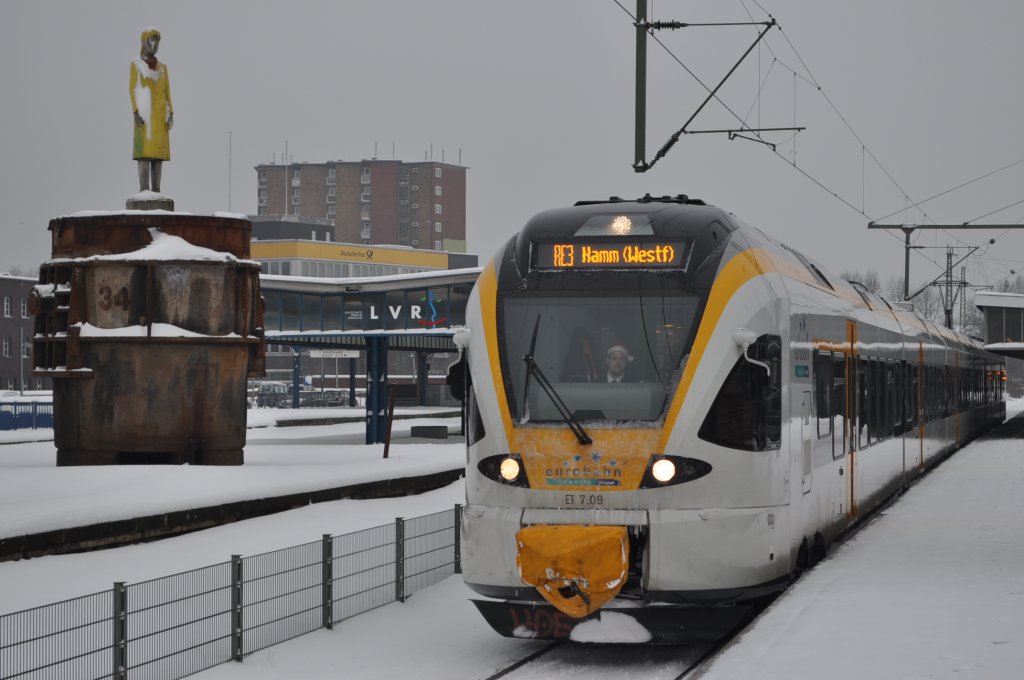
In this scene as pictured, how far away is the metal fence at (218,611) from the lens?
9.88 meters

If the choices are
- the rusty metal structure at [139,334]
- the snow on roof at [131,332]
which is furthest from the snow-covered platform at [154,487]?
the snow on roof at [131,332]

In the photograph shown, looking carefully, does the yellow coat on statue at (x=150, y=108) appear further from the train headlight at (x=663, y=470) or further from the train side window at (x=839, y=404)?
the train headlight at (x=663, y=470)

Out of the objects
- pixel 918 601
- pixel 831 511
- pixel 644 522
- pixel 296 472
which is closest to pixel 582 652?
pixel 644 522

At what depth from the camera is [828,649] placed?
31.4 feet

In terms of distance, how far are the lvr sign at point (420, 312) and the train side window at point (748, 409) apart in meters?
41.5

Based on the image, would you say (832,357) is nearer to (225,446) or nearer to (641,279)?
(641,279)

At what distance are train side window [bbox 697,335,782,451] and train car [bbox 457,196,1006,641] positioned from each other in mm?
17

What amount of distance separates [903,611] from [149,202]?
1723cm

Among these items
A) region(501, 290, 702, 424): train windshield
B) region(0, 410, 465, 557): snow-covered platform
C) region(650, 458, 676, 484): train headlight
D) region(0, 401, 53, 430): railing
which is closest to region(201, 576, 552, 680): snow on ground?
region(650, 458, 676, 484): train headlight

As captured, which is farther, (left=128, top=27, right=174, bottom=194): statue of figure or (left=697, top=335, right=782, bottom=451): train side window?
(left=128, top=27, right=174, bottom=194): statue of figure

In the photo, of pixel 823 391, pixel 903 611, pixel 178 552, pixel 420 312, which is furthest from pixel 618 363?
pixel 420 312

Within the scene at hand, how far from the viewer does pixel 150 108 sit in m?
24.7

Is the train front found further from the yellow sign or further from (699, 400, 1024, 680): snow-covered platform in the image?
the yellow sign

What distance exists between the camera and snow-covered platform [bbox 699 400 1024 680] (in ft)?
29.6
